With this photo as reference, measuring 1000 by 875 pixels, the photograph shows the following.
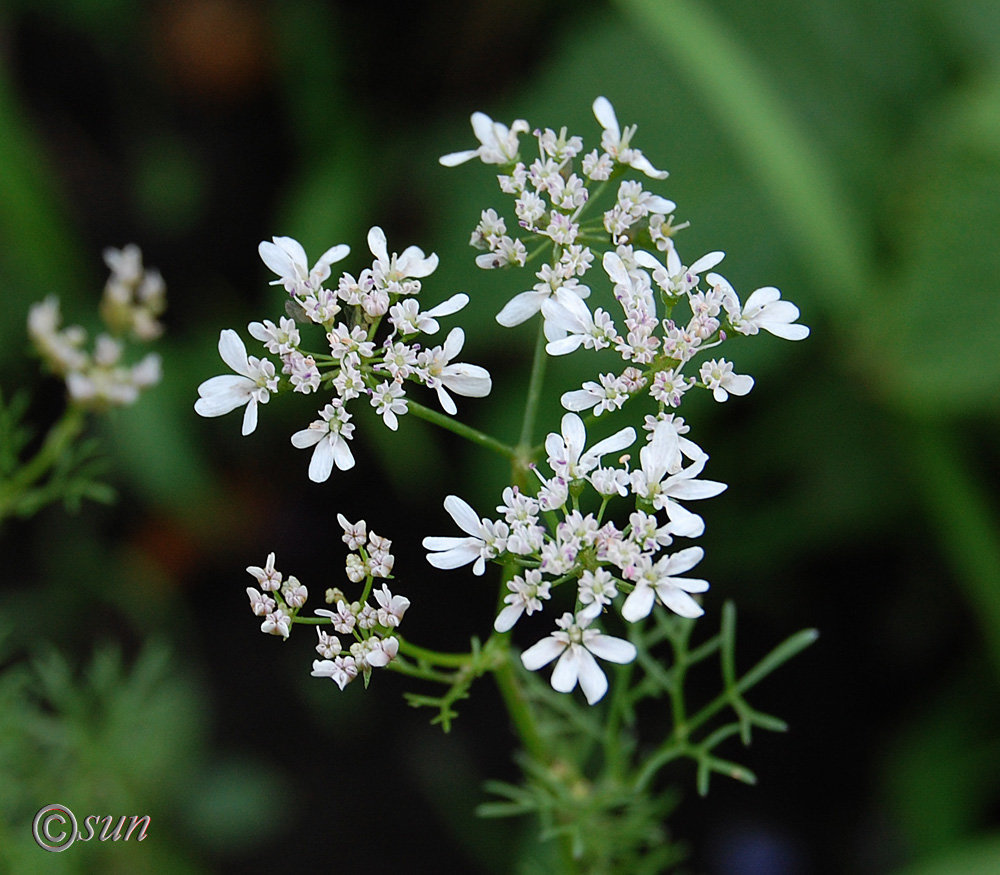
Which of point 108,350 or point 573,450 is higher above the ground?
point 108,350

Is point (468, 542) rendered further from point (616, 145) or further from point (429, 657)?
point (616, 145)

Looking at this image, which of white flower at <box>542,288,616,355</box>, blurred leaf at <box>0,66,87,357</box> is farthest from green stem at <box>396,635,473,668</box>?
blurred leaf at <box>0,66,87,357</box>

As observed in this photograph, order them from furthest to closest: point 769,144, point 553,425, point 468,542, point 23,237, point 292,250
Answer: point 23,237 → point 769,144 → point 553,425 → point 292,250 → point 468,542

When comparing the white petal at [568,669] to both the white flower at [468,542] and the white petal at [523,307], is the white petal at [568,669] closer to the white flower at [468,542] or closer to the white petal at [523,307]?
the white flower at [468,542]

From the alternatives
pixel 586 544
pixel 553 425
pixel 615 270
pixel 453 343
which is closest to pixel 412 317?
pixel 453 343

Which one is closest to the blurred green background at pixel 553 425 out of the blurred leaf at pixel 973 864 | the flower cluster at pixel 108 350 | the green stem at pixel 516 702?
the blurred leaf at pixel 973 864

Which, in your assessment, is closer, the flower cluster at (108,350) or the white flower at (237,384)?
the white flower at (237,384)

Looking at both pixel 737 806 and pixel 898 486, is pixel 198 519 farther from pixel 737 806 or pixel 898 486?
pixel 898 486
